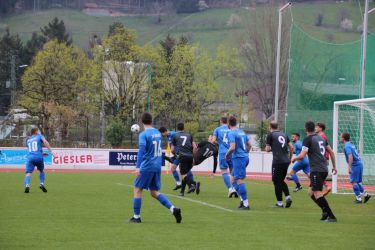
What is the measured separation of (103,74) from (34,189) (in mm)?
37116

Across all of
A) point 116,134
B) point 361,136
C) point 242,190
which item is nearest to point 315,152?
point 242,190

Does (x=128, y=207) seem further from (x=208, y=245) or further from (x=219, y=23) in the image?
(x=219, y=23)

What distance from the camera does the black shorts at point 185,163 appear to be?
21500 millimetres

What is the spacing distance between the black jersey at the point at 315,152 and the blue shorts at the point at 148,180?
3207mm

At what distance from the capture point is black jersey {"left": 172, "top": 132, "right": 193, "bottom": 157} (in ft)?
70.8

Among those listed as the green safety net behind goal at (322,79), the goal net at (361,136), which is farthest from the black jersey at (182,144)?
the green safety net behind goal at (322,79)

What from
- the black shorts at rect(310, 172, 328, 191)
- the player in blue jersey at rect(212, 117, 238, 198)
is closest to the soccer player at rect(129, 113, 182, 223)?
the black shorts at rect(310, 172, 328, 191)

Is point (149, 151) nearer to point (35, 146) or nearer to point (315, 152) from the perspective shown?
point (315, 152)

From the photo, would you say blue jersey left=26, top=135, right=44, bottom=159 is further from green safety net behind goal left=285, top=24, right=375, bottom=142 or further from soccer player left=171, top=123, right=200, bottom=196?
green safety net behind goal left=285, top=24, right=375, bottom=142

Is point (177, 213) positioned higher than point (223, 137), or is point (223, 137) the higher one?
point (223, 137)

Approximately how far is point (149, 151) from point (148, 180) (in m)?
0.55

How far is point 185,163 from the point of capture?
70.6 feet

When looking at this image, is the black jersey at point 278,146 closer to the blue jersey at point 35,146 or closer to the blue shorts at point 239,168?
the blue shorts at point 239,168

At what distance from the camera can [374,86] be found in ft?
112
